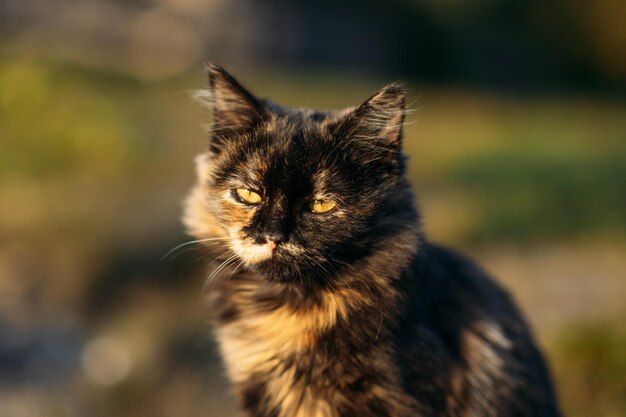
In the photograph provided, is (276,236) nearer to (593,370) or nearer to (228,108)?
(228,108)

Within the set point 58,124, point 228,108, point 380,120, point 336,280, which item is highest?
point 380,120

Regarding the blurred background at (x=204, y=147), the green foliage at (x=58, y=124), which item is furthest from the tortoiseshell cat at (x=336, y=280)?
the green foliage at (x=58, y=124)

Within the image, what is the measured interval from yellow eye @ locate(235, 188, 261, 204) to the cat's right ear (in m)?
0.30

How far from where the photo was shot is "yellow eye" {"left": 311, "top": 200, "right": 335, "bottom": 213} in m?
3.19

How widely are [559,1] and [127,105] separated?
1059cm

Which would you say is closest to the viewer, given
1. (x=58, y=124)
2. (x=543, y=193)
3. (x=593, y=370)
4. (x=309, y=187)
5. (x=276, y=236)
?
(x=276, y=236)

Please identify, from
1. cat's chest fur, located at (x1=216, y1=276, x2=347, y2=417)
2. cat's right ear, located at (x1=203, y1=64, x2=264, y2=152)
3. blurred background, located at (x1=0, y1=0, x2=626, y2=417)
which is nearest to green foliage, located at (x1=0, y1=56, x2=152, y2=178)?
blurred background, located at (x1=0, y1=0, x2=626, y2=417)

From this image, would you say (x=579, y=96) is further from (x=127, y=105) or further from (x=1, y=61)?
(x=1, y=61)

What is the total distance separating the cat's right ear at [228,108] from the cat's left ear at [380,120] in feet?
1.25

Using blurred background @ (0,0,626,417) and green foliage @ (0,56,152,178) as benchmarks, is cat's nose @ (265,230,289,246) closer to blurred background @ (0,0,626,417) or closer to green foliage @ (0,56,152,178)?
blurred background @ (0,0,626,417)

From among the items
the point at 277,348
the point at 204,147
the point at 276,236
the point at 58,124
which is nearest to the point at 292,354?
the point at 277,348

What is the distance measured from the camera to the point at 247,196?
3285 mm

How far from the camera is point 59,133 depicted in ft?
32.0

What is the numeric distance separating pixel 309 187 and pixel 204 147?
6.46 m
